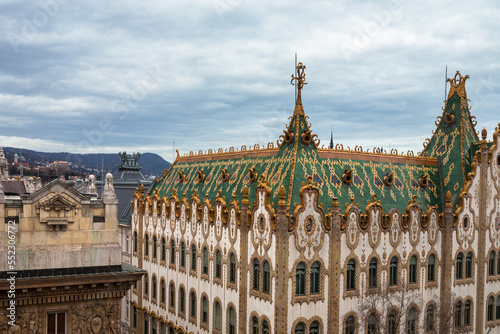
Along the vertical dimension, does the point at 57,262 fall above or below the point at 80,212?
below

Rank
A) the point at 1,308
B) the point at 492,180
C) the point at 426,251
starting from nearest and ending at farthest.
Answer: the point at 1,308, the point at 426,251, the point at 492,180

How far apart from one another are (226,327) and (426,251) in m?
17.4

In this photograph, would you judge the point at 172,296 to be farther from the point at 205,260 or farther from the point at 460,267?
the point at 460,267

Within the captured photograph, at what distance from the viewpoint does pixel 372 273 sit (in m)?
40.9

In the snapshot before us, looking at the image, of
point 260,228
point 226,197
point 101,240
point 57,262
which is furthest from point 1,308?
point 226,197

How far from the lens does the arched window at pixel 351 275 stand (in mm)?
39500

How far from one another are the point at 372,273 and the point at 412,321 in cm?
619

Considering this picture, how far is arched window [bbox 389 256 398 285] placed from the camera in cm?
4197

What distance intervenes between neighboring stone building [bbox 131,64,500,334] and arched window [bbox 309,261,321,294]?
8 centimetres

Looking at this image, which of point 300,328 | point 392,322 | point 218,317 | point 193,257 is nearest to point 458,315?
point 392,322

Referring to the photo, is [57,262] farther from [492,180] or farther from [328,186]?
[492,180]

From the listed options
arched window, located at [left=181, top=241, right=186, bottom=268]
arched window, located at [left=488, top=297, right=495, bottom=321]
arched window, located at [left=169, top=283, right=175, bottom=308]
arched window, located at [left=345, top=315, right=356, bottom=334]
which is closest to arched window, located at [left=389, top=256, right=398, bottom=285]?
arched window, located at [left=345, top=315, right=356, bottom=334]

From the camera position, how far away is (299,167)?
4009cm

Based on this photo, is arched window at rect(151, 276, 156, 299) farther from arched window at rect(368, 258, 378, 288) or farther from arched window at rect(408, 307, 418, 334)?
arched window at rect(408, 307, 418, 334)
